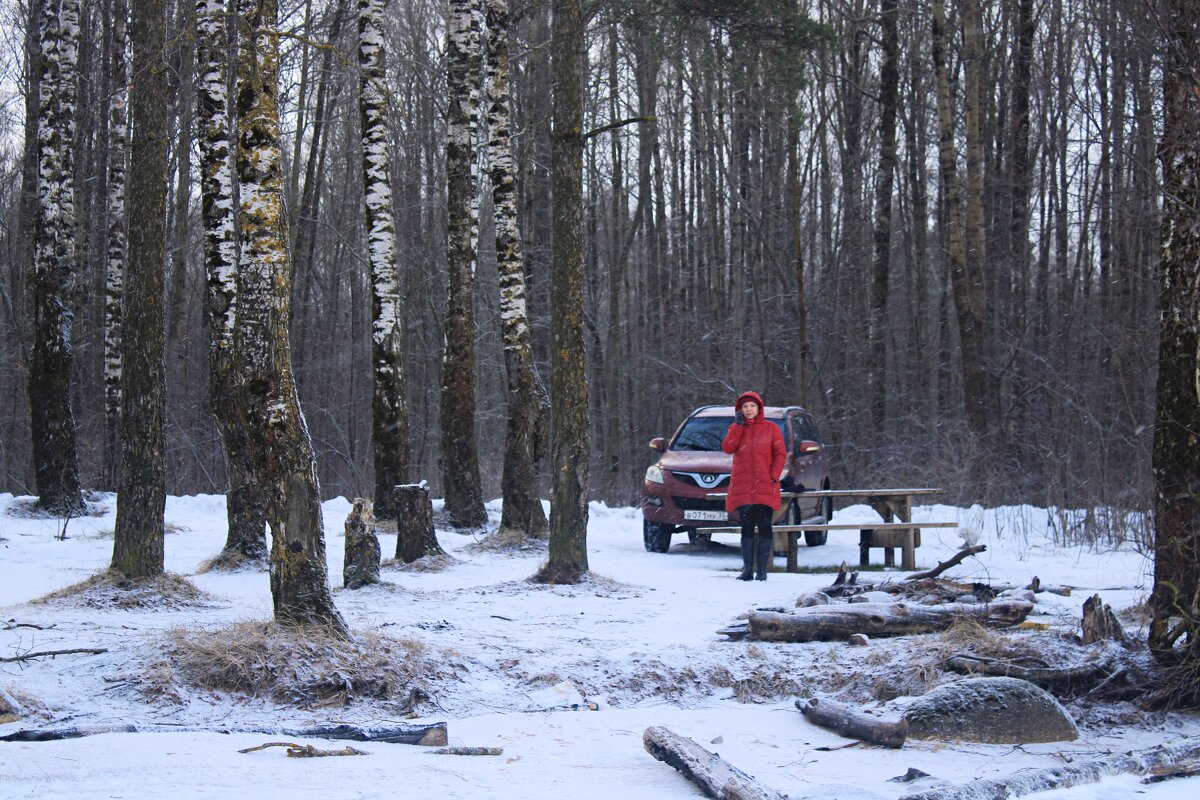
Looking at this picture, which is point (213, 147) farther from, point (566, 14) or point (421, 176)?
point (421, 176)

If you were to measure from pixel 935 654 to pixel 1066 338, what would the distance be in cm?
2084

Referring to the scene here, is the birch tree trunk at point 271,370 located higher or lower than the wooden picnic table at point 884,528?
higher

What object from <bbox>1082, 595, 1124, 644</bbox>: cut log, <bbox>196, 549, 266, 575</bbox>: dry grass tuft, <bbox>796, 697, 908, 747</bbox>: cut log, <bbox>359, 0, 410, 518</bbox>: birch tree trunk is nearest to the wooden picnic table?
<bbox>359, 0, 410, 518</bbox>: birch tree trunk

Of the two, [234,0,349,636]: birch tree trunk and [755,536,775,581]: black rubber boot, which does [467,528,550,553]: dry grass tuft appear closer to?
[755,536,775,581]: black rubber boot

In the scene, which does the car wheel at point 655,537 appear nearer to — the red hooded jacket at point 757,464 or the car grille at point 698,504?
the car grille at point 698,504

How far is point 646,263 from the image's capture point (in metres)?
34.1

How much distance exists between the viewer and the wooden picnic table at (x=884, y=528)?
13211mm

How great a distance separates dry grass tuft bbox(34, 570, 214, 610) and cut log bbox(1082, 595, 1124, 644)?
21.8 ft

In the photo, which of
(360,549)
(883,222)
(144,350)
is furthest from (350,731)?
(883,222)

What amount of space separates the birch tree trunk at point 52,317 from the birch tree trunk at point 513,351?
6.89m

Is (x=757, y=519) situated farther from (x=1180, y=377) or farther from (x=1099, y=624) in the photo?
(x=1180, y=377)

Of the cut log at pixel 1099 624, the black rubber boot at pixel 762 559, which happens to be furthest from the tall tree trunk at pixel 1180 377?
the black rubber boot at pixel 762 559

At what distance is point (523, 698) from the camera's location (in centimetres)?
706

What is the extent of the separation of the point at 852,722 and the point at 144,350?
6.57 metres
